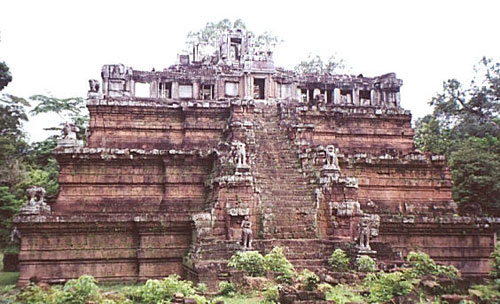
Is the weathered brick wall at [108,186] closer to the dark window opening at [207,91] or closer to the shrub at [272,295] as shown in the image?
the dark window opening at [207,91]

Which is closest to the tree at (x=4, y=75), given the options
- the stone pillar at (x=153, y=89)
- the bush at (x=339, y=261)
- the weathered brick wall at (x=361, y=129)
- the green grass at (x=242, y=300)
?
the stone pillar at (x=153, y=89)

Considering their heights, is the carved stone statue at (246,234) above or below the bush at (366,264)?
above

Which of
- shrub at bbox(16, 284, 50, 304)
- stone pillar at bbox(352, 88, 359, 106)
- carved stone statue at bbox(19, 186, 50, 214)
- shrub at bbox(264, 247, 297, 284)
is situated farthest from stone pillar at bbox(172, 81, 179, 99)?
shrub at bbox(16, 284, 50, 304)

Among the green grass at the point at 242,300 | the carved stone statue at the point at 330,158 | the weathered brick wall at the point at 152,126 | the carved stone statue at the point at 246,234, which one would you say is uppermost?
the weathered brick wall at the point at 152,126

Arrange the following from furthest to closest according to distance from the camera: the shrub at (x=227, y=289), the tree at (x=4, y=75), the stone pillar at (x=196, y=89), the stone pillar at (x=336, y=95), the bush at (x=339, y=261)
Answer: the tree at (x=4, y=75) → the stone pillar at (x=336, y=95) → the stone pillar at (x=196, y=89) → the bush at (x=339, y=261) → the shrub at (x=227, y=289)

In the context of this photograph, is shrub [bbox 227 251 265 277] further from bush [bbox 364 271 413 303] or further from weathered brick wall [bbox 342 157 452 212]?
weathered brick wall [bbox 342 157 452 212]

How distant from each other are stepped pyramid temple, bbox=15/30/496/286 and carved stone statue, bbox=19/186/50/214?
5cm

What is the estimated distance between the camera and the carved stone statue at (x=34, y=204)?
16.4 m

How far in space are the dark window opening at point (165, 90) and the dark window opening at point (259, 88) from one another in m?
4.06

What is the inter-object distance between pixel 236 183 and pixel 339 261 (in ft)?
14.0

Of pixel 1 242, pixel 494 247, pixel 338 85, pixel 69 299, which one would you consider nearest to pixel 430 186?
pixel 494 247

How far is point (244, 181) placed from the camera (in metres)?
16.2

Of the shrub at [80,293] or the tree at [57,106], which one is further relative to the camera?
the tree at [57,106]

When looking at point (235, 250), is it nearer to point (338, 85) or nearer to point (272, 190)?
point (272, 190)
